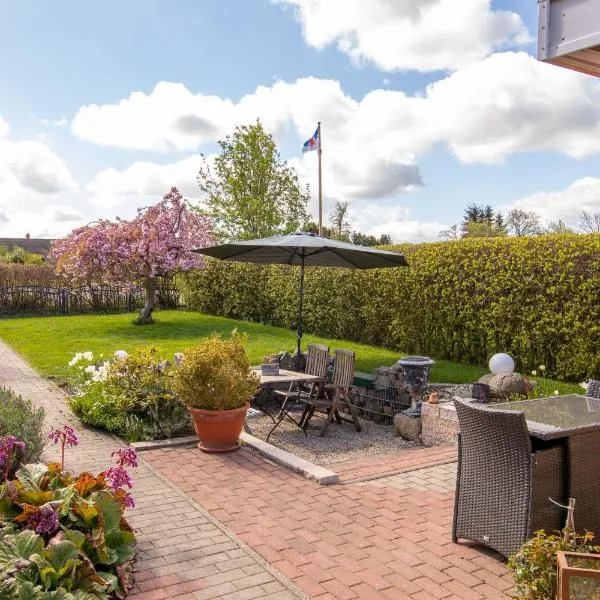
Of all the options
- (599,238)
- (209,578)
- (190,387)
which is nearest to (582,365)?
(599,238)

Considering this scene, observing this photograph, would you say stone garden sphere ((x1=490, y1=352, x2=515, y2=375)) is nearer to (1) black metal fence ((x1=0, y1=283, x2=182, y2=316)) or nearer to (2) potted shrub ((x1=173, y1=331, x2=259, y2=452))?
(2) potted shrub ((x1=173, y1=331, x2=259, y2=452))

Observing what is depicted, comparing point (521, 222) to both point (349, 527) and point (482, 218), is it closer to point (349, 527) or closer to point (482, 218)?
point (482, 218)

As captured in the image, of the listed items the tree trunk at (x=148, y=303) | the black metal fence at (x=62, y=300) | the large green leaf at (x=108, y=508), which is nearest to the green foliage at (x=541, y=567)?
the large green leaf at (x=108, y=508)

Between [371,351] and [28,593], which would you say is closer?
[28,593]

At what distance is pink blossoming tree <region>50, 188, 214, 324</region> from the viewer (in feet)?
55.5

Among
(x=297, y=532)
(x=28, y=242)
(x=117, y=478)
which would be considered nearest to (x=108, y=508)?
(x=117, y=478)

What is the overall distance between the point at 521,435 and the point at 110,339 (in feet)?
42.9

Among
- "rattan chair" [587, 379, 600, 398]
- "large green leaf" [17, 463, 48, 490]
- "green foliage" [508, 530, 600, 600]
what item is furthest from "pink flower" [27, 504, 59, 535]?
"rattan chair" [587, 379, 600, 398]

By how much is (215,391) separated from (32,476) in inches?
87.9

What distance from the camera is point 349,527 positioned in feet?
13.7

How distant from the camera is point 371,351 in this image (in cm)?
1248

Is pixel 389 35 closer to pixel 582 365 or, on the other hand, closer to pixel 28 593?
pixel 582 365

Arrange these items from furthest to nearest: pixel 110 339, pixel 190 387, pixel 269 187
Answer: pixel 269 187, pixel 110 339, pixel 190 387

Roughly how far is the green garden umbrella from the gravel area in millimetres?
1366
